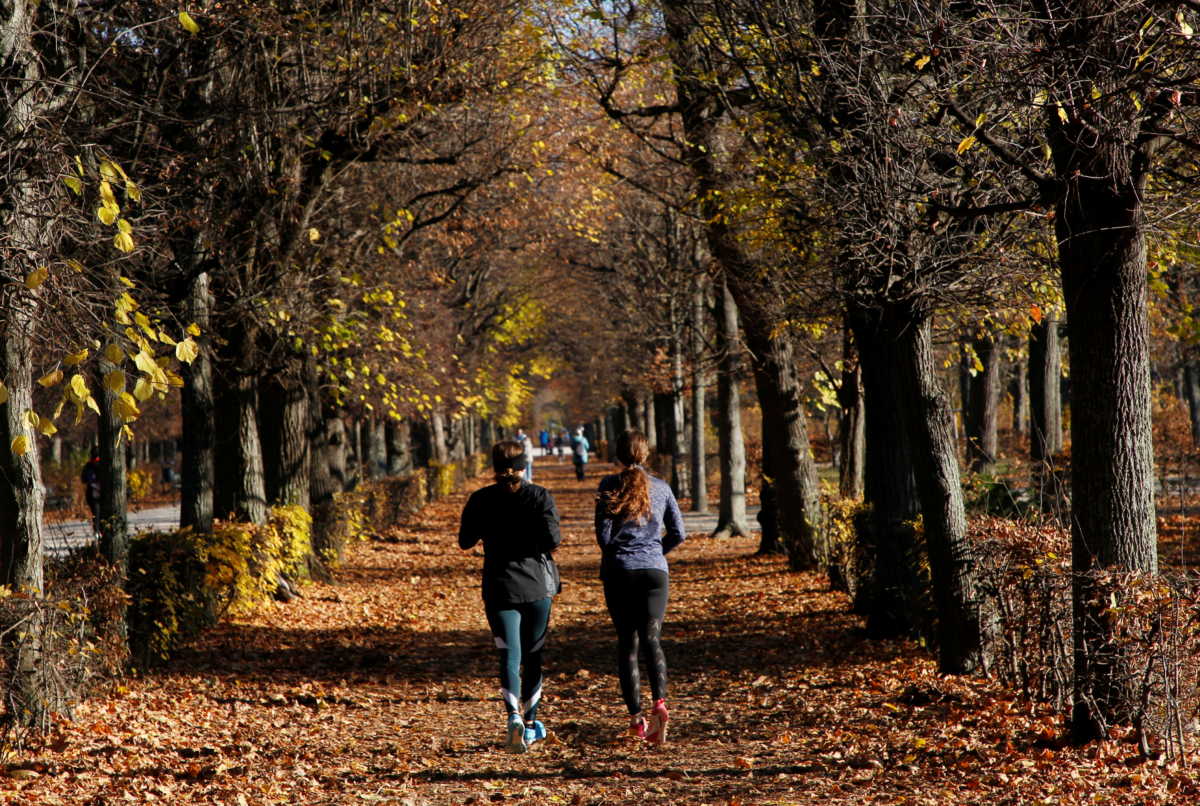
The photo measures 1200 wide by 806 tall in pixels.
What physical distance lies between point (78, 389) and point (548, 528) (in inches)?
114

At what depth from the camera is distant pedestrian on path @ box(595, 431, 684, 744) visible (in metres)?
6.86

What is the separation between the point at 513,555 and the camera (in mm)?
6836

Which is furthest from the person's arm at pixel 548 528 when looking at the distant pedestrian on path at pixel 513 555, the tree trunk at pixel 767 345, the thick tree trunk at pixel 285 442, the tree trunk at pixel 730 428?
the tree trunk at pixel 730 428

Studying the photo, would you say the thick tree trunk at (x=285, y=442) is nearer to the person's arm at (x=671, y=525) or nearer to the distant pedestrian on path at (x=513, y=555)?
the distant pedestrian on path at (x=513, y=555)

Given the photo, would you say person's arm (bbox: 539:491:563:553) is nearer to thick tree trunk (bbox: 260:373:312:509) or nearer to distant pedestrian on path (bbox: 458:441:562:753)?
distant pedestrian on path (bbox: 458:441:562:753)

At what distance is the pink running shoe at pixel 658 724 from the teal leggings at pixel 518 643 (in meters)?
0.75

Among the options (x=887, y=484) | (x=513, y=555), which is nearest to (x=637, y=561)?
(x=513, y=555)

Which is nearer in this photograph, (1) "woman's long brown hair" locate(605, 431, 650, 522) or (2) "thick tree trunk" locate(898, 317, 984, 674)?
(1) "woman's long brown hair" locate(605, 431, 650, 522)

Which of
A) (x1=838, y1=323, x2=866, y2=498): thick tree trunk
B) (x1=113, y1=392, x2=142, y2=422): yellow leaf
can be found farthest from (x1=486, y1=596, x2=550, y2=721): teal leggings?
(x1=838, y1=323, x2=866, y2=498): thick tree trunk

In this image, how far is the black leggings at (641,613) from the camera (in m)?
6.89

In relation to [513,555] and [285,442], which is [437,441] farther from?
[513,555]

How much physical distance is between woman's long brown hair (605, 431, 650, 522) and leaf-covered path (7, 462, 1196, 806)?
1.47 meters

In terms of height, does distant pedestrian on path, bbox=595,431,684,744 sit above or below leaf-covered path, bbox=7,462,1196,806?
above

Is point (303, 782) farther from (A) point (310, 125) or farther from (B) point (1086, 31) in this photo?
(A) point (310, 125)
